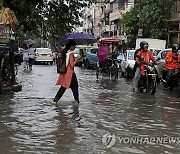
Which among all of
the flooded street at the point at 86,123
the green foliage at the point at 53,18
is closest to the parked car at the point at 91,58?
the green foliage at the point at 53,18

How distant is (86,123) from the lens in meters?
8.78

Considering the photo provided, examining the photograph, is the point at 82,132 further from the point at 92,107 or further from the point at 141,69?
the point at 141,69

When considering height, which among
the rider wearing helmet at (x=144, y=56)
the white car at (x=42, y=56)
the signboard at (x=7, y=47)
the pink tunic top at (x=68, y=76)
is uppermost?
the signboard at (x=7, y=47)

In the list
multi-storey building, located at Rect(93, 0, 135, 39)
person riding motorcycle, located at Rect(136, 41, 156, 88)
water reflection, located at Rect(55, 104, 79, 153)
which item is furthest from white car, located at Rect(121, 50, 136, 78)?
multi-storey building, located at Rect(93, 0, 135, 39)

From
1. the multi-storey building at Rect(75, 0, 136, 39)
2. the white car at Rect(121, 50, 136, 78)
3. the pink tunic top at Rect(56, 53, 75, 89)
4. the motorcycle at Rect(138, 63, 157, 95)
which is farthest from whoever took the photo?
the multi-storey building at Rect(75, 0, 136, 39)

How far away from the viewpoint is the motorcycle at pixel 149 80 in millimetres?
14302

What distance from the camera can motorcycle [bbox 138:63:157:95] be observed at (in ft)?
46.9

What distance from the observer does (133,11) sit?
4259 cm

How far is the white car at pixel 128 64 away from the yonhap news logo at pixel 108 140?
48.8 feet

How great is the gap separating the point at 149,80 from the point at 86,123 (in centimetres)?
625

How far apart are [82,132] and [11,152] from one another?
175 cm

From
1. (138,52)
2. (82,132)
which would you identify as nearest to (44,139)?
(82,132)

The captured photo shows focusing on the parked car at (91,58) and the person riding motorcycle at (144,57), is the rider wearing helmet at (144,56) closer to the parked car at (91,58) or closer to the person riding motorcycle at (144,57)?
the person riding motorcycle at (144,57)

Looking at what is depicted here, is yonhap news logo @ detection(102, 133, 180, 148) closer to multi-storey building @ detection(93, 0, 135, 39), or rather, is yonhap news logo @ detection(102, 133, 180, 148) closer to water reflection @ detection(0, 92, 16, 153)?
water reflection @ detection(0, 92, 16, 153)
